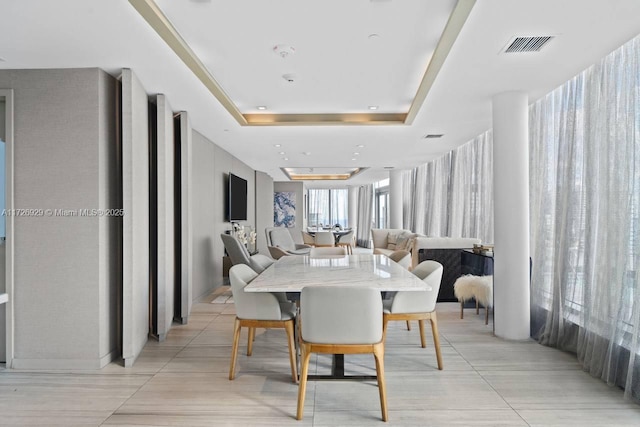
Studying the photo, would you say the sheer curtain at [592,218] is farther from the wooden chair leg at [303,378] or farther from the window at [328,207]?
the window at [328,207]

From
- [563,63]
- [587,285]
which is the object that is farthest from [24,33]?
[587,285]

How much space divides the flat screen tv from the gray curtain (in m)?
7.82

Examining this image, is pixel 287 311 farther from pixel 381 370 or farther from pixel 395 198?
pixel 395 198

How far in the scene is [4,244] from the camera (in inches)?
134

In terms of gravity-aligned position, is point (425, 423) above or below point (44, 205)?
below

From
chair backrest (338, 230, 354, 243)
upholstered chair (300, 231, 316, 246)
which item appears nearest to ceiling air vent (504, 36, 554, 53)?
chair backrest (338, 230, 354, 243)

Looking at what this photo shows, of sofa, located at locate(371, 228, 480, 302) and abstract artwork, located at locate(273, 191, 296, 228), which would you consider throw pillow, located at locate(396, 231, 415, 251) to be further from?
abstract artwork, located at locate(273, 191, 296, 228)

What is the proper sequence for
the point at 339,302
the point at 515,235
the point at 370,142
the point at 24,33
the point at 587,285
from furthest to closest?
the point at 370,142 < the point at 515,235 < the point at 587,285 < the point at 24,33 < the point at 339,302

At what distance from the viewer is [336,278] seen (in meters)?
2.89

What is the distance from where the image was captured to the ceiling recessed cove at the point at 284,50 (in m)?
3.19

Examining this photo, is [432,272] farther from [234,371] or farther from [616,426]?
[234,371]

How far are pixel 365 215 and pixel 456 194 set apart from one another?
8869mm

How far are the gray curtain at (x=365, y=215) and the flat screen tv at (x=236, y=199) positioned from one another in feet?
25.7

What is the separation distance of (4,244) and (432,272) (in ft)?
11.6
